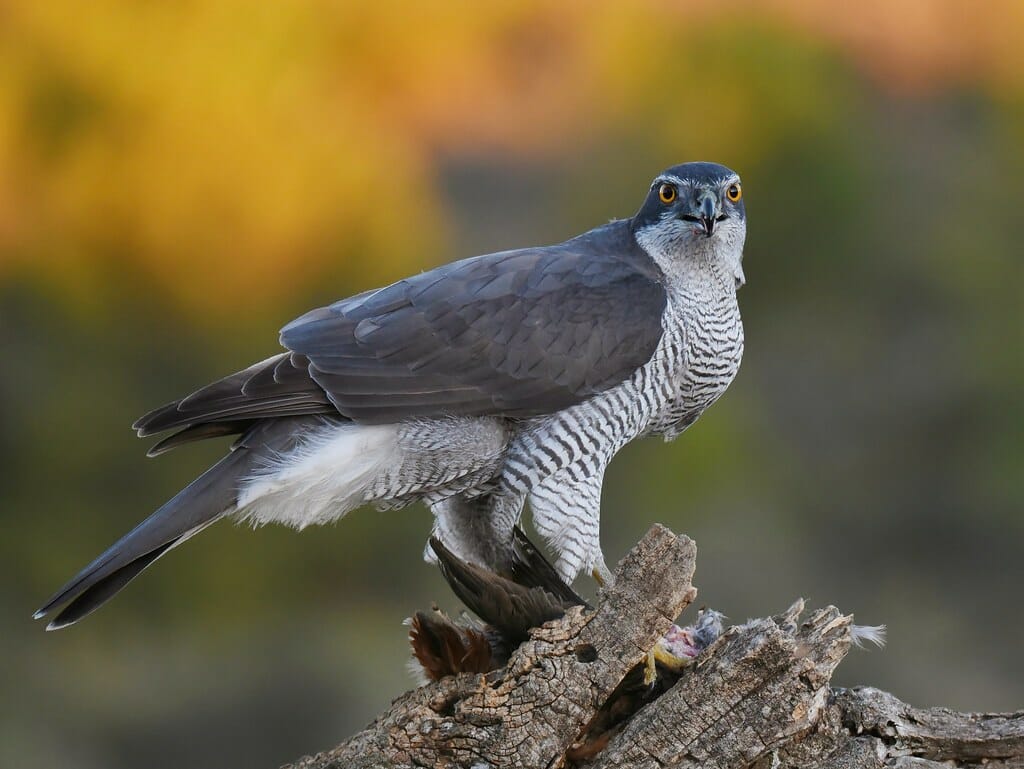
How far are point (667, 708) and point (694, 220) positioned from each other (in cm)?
132

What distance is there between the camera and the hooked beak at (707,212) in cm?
317

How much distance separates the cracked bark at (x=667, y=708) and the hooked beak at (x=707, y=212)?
97 cm

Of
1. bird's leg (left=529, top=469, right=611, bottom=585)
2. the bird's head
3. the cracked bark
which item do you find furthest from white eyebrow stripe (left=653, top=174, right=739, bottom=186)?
the cracked bark

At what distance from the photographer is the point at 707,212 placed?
3174 mm

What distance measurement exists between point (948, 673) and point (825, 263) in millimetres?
2557

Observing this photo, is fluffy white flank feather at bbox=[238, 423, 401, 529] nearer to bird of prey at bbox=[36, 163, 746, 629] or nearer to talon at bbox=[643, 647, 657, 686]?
bird of prey at bbox=[36, 163, 746, 629]

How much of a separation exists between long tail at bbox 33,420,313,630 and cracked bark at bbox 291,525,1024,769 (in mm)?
673

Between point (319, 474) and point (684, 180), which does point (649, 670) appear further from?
point (684, 180)

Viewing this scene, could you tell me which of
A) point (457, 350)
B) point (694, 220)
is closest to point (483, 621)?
point (457, 350)

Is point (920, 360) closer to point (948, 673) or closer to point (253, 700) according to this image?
point (948, 673)

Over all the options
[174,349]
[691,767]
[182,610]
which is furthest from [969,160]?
[691,767]

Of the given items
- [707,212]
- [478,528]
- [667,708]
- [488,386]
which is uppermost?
[707,212]

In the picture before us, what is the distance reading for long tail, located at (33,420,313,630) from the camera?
9.07ft

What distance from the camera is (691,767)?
2.62 meters
